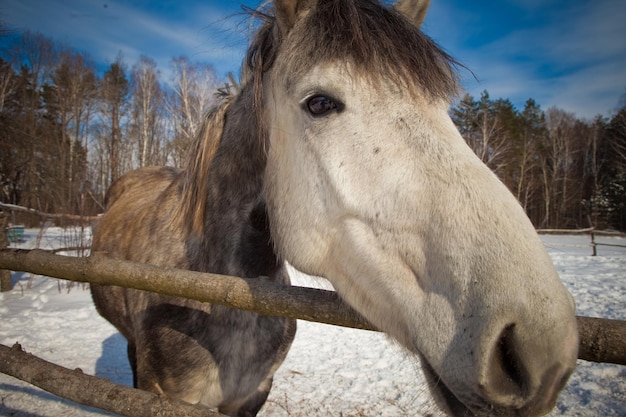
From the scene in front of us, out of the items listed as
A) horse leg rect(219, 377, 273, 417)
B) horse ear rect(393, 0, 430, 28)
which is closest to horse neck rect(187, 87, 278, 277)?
horse ear rect(393, 0, 430, 28)

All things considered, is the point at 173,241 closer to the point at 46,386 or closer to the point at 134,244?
the point at 134,244

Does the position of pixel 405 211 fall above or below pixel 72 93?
below

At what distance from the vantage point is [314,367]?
4613mm

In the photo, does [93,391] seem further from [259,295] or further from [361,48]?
[361,48]

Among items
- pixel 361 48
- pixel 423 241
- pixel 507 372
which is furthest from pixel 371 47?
pixel 507 372

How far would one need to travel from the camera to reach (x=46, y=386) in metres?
1.60

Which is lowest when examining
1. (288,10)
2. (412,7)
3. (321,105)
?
(321,105)

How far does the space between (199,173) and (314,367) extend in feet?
12.1

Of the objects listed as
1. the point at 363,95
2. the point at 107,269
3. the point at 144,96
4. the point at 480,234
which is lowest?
the point at 107,269

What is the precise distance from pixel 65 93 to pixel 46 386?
29.3 metres

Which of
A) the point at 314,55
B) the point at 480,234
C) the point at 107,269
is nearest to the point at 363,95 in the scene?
the point at 314,55

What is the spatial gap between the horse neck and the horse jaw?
13.0 inches

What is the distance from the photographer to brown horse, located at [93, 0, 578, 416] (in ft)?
2.68

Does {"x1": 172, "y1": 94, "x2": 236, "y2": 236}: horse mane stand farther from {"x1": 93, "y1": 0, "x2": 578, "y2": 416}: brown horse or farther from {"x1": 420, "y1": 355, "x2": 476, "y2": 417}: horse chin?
{"x1": 420, "y1": 355, "x2": 476, "y2": 417}: horse chin
